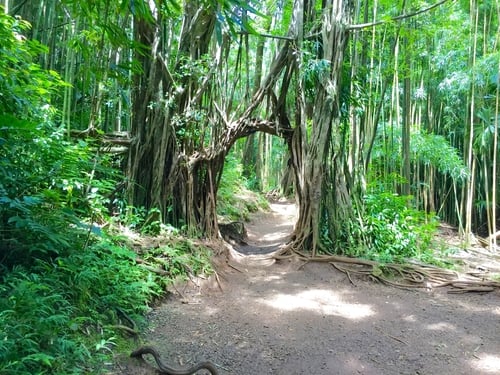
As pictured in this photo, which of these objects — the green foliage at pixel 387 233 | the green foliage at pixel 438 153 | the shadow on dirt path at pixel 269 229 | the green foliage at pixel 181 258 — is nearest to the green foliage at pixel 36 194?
the green foliage at pixel 181 258

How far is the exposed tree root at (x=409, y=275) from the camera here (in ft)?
16.2

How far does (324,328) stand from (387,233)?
2.99m

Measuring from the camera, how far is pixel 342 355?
10.3 feet

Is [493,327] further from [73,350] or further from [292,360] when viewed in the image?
[73,350]

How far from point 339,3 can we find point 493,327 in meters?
5.13

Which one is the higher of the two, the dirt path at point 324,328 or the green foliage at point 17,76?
the green foliage at point 17,76

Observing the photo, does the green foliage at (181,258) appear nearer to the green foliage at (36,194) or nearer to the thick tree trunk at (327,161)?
the green foliage at (36,194)

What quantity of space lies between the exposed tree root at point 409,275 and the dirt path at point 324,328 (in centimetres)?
14

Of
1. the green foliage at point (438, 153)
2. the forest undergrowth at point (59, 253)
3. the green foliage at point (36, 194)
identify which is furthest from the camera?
the green foliage at point (438, 153)

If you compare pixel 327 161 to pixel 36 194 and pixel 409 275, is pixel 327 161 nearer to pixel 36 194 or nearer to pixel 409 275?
pixel 409 275

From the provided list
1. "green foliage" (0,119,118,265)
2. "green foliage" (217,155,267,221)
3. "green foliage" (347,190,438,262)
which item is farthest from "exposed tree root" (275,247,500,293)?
"green foliage" (217,155,267,221)

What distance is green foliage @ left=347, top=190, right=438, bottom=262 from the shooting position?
5.90 m

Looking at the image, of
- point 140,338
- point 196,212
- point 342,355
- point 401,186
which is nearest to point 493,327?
point 342,355

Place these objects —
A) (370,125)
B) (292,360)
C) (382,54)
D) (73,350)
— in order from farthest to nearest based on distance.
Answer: (370,125) → (382,54) → (292,360) → (73,350)
